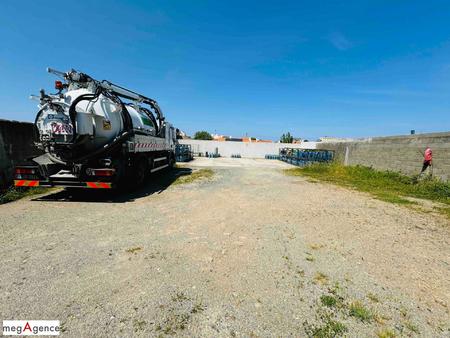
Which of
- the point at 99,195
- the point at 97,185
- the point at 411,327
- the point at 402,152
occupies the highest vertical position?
the point at 402,152

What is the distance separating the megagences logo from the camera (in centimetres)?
166

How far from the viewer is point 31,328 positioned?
169cm

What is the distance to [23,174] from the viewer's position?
16.9 feet

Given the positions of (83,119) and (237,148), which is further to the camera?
(237,148)

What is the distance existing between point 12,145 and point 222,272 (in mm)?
7592

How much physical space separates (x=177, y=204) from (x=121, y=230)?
1.77 meters

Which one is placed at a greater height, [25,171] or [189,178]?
[25,171]

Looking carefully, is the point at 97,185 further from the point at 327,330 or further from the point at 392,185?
the point at 392,185

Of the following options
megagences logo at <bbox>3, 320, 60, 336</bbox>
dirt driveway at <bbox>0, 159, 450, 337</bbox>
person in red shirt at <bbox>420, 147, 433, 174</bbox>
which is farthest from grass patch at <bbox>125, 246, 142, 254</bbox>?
person in red shirt at <bbox>420, 147, 433, 174</bbox>

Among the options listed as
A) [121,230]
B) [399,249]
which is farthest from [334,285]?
[121,230]

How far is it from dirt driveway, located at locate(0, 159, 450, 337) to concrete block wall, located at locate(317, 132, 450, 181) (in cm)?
480

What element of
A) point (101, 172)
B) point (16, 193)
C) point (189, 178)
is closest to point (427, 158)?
point (189, 178)

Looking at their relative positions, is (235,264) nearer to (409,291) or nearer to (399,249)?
(409,291)

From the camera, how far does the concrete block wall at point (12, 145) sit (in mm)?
5742
